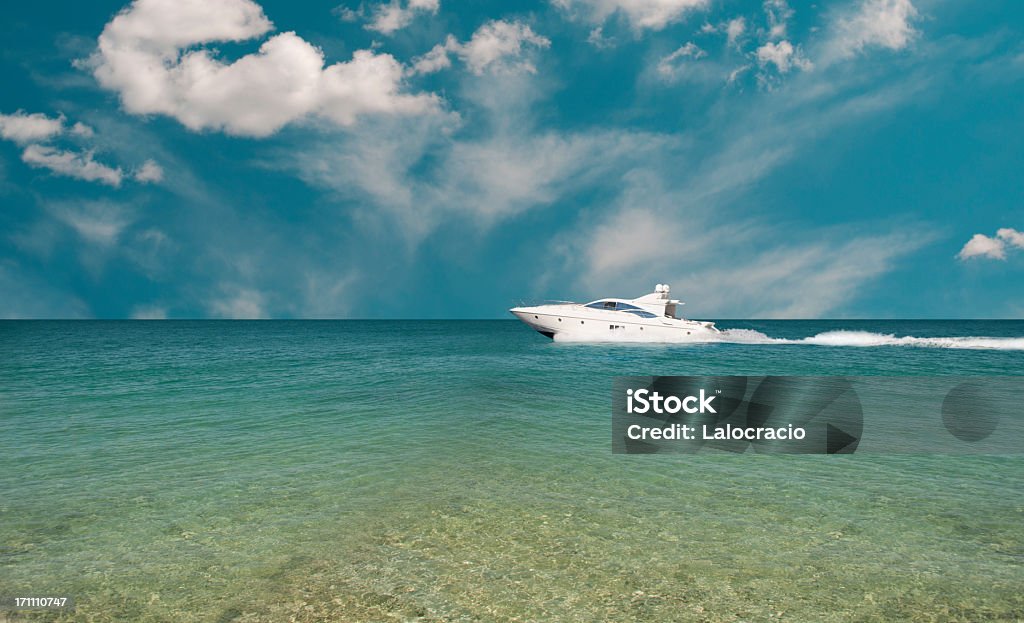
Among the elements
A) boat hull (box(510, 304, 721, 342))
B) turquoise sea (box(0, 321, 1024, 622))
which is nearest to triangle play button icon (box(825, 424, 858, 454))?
turquoise sea (box(0, 321, 1024, 622))

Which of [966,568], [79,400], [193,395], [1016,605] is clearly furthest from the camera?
[193,395]

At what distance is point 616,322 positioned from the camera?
52.0 metres

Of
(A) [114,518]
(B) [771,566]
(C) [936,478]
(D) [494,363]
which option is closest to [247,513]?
(A) [114,518]

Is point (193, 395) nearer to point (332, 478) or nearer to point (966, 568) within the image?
point (332, 478)

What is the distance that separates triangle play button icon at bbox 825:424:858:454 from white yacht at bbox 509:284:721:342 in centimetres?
3764

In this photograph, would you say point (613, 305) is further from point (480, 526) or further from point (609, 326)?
point (480, 526)

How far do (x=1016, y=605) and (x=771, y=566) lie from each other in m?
2.09

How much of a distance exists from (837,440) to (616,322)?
1549 inches

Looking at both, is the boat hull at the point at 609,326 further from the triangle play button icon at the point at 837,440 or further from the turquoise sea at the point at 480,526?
the turquoise sea at the point at 480,526

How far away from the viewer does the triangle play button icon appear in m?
11.7

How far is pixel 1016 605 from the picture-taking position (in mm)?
4996

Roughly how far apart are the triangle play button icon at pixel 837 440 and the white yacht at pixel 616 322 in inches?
1482

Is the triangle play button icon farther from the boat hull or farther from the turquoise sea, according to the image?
the boat hull

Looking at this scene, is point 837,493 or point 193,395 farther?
point 193,395
